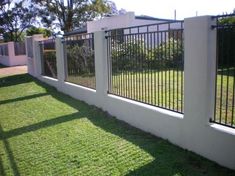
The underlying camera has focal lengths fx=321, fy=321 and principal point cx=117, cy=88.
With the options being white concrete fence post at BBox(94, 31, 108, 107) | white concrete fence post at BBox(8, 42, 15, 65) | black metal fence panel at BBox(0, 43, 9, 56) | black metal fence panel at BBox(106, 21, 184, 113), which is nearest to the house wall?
white concrete fence post at BBox(8, 42, 15, 65)

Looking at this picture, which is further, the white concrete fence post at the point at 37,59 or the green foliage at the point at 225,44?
the white concrete fence post at the point at 37,59

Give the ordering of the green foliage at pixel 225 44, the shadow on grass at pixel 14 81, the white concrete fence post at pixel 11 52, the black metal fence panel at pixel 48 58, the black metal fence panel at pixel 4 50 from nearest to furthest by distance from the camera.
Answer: the green foliage at pixel 225 44
the black metal fence panel at pixel 48 58
the shadow on grass at pixel 14 81
the white concrete fence post at pixel 11 52
the black metal fence panel at pixel 4 50

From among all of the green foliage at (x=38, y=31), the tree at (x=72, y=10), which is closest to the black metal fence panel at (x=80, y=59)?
the tree at (x=72, y=10)

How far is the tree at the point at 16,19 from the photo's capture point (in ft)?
139

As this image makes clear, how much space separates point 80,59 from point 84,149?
4.80 meters

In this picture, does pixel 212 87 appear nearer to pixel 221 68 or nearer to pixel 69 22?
pixel 221 68

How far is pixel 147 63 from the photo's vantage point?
636 cm

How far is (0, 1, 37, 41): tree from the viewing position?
139 ft

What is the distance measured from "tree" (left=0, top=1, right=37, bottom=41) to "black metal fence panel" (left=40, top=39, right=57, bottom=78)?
1146 inches

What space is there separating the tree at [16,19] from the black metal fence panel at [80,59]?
3308 centimetres

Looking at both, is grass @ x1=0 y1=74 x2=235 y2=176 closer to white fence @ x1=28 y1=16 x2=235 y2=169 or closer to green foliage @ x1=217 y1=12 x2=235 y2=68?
white fence @ x1=28 y1=16 x2=235 y2=169

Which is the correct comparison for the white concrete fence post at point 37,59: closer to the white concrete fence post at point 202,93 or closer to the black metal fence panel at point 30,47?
the black metal fence panel at point 30,47

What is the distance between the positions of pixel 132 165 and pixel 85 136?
1700 millimetres

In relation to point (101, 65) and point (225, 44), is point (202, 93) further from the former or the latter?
point (101, 65)
